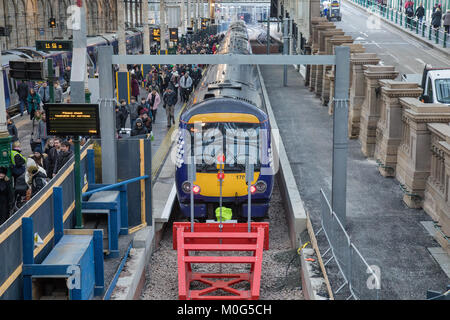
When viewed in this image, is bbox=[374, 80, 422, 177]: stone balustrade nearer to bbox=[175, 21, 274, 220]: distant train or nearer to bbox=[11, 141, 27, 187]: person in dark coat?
bbox=[175, 21, 274, 220]: distant train

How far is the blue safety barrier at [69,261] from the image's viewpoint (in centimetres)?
970

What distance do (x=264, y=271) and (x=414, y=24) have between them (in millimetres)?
43826

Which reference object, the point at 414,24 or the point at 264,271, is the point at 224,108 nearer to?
the point at 264,271

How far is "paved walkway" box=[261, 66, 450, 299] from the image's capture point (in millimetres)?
11234

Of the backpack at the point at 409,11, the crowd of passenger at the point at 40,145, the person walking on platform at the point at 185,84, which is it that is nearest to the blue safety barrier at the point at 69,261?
the crowd of passenger at the point at 40,145

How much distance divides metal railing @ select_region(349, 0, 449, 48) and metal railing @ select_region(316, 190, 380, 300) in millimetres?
33187

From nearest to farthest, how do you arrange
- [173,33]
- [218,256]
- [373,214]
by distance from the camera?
1. [218,256]
2. [373,214]
3. [173,33]

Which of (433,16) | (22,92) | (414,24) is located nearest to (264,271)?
(22,92)

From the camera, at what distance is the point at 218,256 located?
12188 mm

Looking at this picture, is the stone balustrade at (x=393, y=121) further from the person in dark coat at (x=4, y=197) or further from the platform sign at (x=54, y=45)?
the platform sign at (x=54, y=45)

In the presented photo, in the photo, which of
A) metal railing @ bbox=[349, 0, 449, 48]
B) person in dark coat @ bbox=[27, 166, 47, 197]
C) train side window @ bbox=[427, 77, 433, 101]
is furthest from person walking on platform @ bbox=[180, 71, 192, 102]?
person in dark coat @ bbox=[27, 166, 47, 197]

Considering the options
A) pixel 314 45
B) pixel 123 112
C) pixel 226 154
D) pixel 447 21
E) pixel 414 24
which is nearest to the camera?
pixel 226 154

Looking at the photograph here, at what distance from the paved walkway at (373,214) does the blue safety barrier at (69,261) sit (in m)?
3.57
